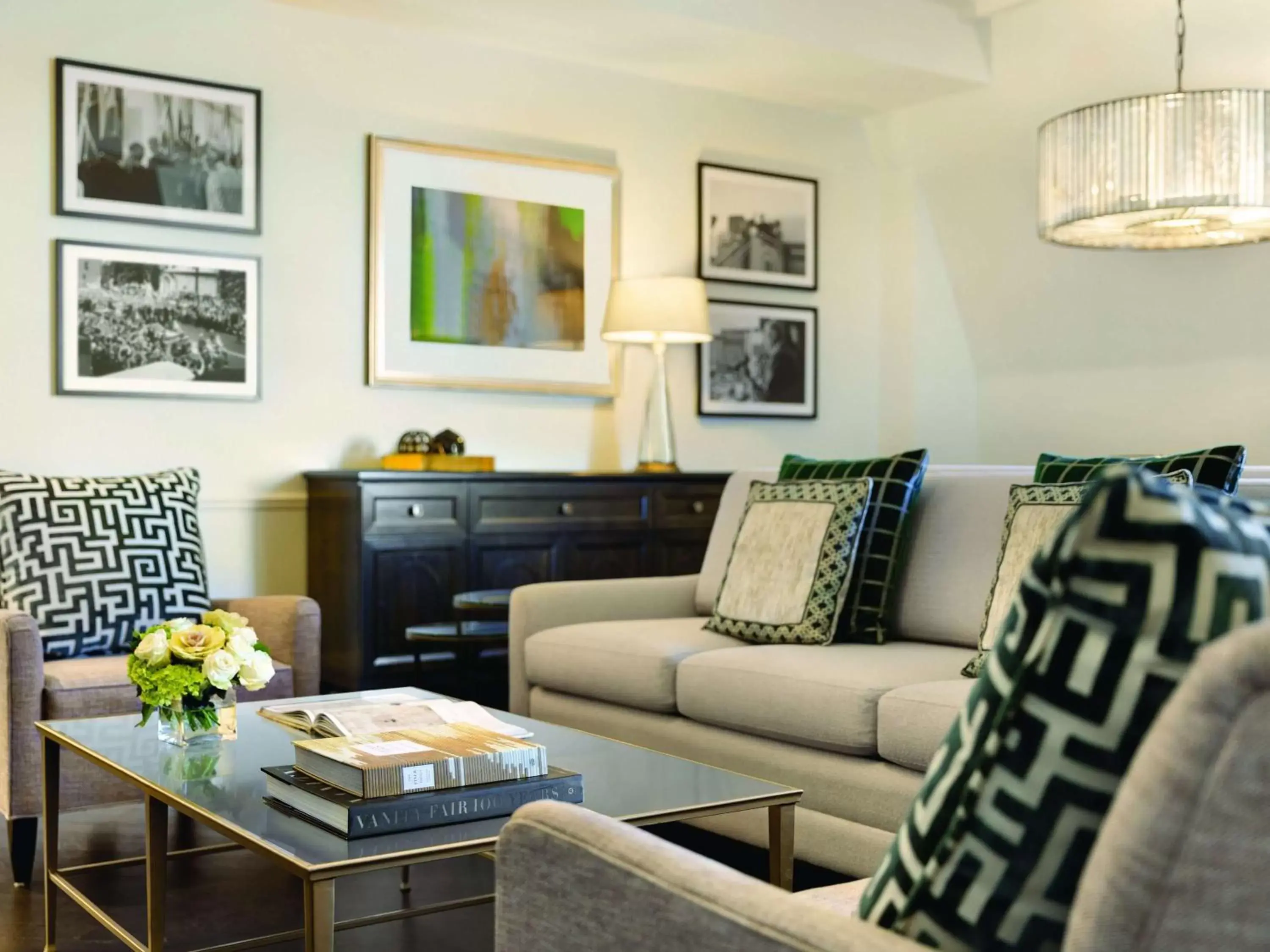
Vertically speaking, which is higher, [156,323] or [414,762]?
[156,323]

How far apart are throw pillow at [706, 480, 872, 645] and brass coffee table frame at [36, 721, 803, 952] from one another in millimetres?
1008

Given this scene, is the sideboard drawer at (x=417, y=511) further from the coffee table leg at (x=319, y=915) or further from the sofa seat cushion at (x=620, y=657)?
the coffee table leg at (x=319, y=915)

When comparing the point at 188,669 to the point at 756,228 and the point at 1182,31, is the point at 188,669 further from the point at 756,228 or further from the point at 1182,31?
the point at 1182,31

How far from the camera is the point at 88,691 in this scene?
3.06 metres

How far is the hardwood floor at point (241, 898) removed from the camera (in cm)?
242

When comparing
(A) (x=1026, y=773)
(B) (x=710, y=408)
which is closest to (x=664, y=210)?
(B) (x=710, y=408)

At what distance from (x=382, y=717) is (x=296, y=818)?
379 mm

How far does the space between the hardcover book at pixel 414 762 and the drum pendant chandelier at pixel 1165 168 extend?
2.60m

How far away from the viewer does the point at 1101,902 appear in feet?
2.09

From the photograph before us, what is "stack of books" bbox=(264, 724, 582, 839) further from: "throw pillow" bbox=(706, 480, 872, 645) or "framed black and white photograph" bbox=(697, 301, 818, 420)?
"framed black and white photograph" bbox=(697, 301, 818, 420)

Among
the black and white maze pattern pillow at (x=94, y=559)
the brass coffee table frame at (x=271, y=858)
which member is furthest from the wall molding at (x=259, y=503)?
the brass coffee table frame at (x=271, y=858)

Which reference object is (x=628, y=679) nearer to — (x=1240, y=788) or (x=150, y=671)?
(x=150, y=671)

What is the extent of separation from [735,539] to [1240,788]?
2.81 m

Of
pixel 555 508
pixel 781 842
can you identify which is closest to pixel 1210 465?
pixel 781 842
